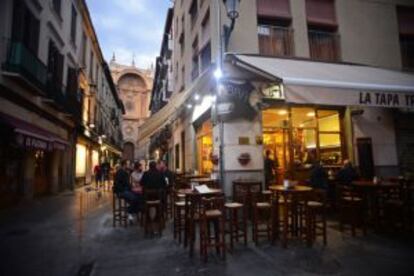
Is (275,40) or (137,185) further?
(275,40)

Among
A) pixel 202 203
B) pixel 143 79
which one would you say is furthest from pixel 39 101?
pixel 143 79

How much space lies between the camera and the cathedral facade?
47.8 m

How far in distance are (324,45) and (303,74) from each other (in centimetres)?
400

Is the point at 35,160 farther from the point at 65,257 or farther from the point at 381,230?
the point at 381,230

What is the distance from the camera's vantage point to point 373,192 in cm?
608

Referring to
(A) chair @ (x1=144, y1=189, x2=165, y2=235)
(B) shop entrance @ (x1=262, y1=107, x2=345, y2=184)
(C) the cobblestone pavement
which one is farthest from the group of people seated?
(B) shop entrance @ (x1=262, y1=107, x2=345, y2=184)

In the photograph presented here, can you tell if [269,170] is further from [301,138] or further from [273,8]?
[273,8]

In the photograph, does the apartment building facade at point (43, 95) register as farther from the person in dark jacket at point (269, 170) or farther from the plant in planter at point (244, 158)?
the person in dark jacket at point (269, 170)

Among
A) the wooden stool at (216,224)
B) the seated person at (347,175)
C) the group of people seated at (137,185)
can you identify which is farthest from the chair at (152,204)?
the seated person at (347,175)

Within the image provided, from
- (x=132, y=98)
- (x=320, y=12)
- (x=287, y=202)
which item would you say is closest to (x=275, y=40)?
(x=320, y=12)

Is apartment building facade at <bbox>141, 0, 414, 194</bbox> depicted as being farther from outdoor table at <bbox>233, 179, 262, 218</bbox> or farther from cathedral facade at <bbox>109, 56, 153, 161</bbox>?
cathedral facade at <bbox>109, 56, 153, 161</bbox>

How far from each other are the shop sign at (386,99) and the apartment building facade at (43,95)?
9231 millimetres

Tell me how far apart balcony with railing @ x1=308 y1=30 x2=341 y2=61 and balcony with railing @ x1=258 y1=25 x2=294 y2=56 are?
34.1 inches

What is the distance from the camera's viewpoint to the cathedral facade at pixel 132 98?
47812 millimetres
